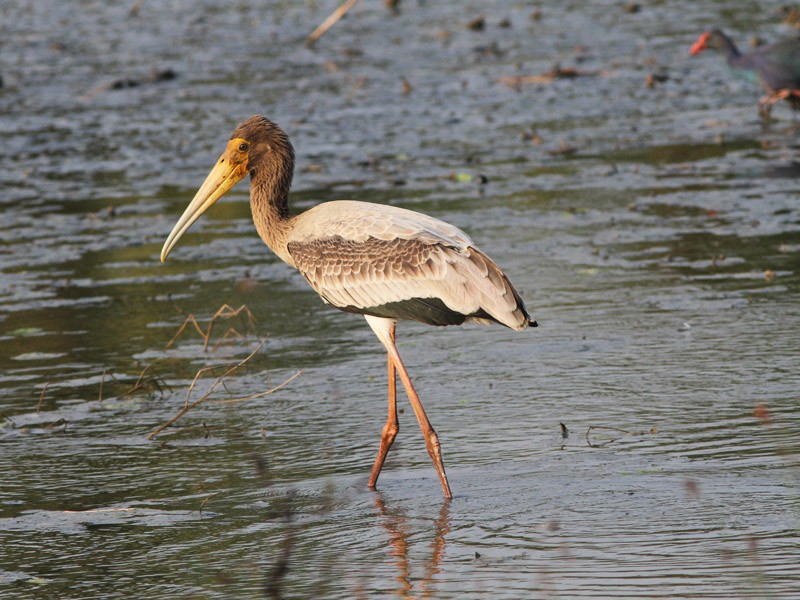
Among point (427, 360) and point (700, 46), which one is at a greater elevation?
point (427, 360)

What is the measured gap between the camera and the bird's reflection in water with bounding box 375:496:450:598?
4.53 metres

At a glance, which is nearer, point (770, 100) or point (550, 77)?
point (770, 100)

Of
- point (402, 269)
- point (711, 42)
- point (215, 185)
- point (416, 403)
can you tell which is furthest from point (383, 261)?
point (711, 42)

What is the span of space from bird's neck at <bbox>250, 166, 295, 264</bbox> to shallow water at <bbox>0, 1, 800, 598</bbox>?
2.62 feet

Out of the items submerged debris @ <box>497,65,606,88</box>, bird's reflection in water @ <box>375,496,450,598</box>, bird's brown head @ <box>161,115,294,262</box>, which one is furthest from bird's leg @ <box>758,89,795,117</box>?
bird's reflection in water @ <box>375,496,450,598</box>

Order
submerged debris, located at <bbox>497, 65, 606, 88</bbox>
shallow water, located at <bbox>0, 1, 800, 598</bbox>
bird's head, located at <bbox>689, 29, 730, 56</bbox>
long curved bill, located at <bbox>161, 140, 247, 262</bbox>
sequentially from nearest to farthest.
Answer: shallow water, located at <bbox>0, 1, 800, 598</bbox> < long curved bill, located at <bbox>161, 140, 247, 262</bbox> < bird's head, located at <bbox>689, 29, 730, 56</bbox> < submerged debris, located at <bbox>497, 65, 606, 88</bbox>

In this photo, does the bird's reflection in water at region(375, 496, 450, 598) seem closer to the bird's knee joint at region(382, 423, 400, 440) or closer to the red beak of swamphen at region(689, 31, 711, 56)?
the bird's knee joint at region(382, 423, 400, 440)

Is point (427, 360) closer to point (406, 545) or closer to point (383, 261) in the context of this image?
point (383, 261)

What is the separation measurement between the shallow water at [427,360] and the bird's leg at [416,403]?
0.11m

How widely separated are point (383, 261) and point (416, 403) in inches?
24.1

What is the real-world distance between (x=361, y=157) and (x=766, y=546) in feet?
26.2

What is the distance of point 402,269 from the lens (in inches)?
231

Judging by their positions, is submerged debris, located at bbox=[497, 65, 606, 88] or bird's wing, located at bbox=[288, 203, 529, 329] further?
submerged debris, located at bbox=[497, 65, 606, 88]

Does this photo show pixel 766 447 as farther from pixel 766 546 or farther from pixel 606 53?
pixel 606 53
